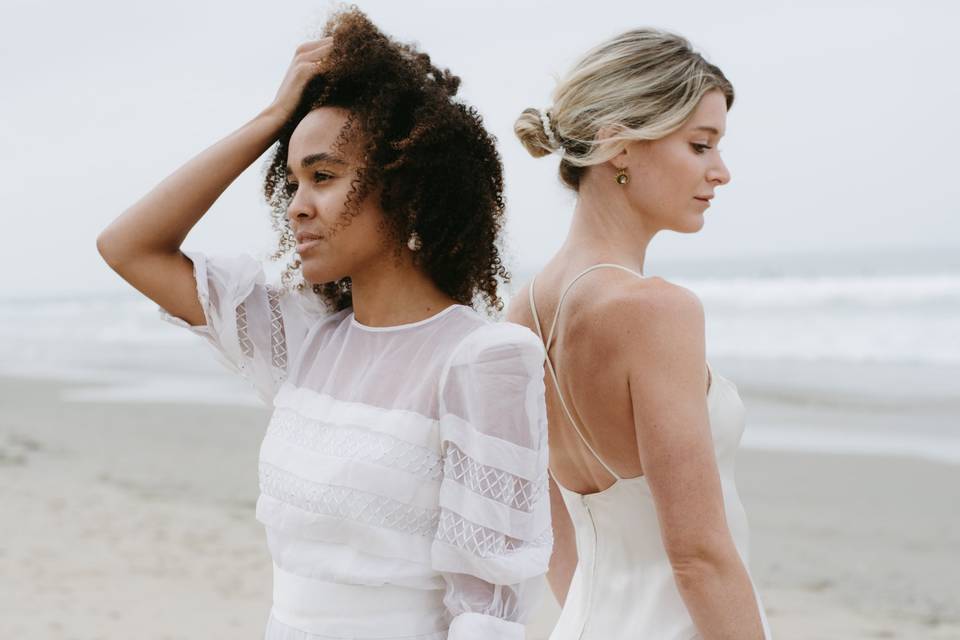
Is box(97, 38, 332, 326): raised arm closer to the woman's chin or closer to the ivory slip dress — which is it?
the ivory slip dress

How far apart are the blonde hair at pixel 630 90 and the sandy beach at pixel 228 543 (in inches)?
148

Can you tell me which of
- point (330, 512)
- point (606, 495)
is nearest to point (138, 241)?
point (330, 512)

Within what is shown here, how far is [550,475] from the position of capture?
248 cm

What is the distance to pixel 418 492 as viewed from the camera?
177cm

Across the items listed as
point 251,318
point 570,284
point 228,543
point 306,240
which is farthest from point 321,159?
point 228,543

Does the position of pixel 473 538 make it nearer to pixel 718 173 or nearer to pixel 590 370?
pixel 590 370

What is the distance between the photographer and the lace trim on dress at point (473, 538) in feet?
5.58

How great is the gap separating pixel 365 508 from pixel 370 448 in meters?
0.09

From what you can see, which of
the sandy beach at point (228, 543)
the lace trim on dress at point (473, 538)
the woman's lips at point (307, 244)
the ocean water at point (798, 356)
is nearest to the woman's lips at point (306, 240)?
the woman's lips at point (307, 244)

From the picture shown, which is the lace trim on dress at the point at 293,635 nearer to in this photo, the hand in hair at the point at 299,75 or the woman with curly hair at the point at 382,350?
the woman with curly hair at the point at 382,350

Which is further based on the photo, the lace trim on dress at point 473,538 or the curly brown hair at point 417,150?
the curly brown hair at point 417,150

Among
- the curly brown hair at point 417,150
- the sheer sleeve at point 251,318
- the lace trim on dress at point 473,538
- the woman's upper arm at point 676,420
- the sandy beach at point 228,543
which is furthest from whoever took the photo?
the sandy beach at point 228,543

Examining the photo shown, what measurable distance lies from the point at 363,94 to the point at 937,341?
16.2 metres

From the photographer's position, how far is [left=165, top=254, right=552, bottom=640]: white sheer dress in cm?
173
